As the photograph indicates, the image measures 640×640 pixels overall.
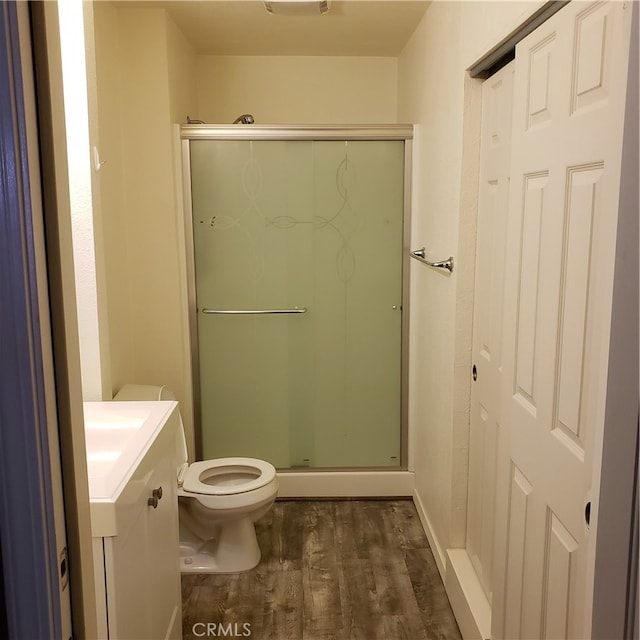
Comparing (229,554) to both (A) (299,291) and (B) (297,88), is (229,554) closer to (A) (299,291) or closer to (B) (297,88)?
(A) (299,291)

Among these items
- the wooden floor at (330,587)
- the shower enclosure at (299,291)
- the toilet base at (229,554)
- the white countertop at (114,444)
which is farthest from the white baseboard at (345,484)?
the white countertop at (114,444)

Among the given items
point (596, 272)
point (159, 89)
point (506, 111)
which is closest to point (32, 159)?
point (596, 272)

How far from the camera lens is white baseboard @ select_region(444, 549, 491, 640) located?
1.99 metres

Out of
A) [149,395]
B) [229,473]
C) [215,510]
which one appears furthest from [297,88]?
[215,510]

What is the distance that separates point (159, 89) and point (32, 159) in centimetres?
223

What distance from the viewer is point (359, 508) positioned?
313 centimetres

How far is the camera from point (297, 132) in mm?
3006

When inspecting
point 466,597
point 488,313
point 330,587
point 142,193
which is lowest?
point 330,587

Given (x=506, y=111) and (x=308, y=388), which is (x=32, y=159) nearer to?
(x=506, y=111)

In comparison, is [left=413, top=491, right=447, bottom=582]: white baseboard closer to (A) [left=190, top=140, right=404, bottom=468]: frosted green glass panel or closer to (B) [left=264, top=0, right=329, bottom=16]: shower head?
(A) [left=190, top=140, right=404, bottom=468]: frosted green glass panel

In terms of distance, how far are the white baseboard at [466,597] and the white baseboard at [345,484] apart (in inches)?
33.3

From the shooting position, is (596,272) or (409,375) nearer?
(596,272)

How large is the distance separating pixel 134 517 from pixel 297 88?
2.76 m

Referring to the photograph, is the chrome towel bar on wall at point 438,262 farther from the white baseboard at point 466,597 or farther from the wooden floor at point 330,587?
the wooden floor at point 330,587
